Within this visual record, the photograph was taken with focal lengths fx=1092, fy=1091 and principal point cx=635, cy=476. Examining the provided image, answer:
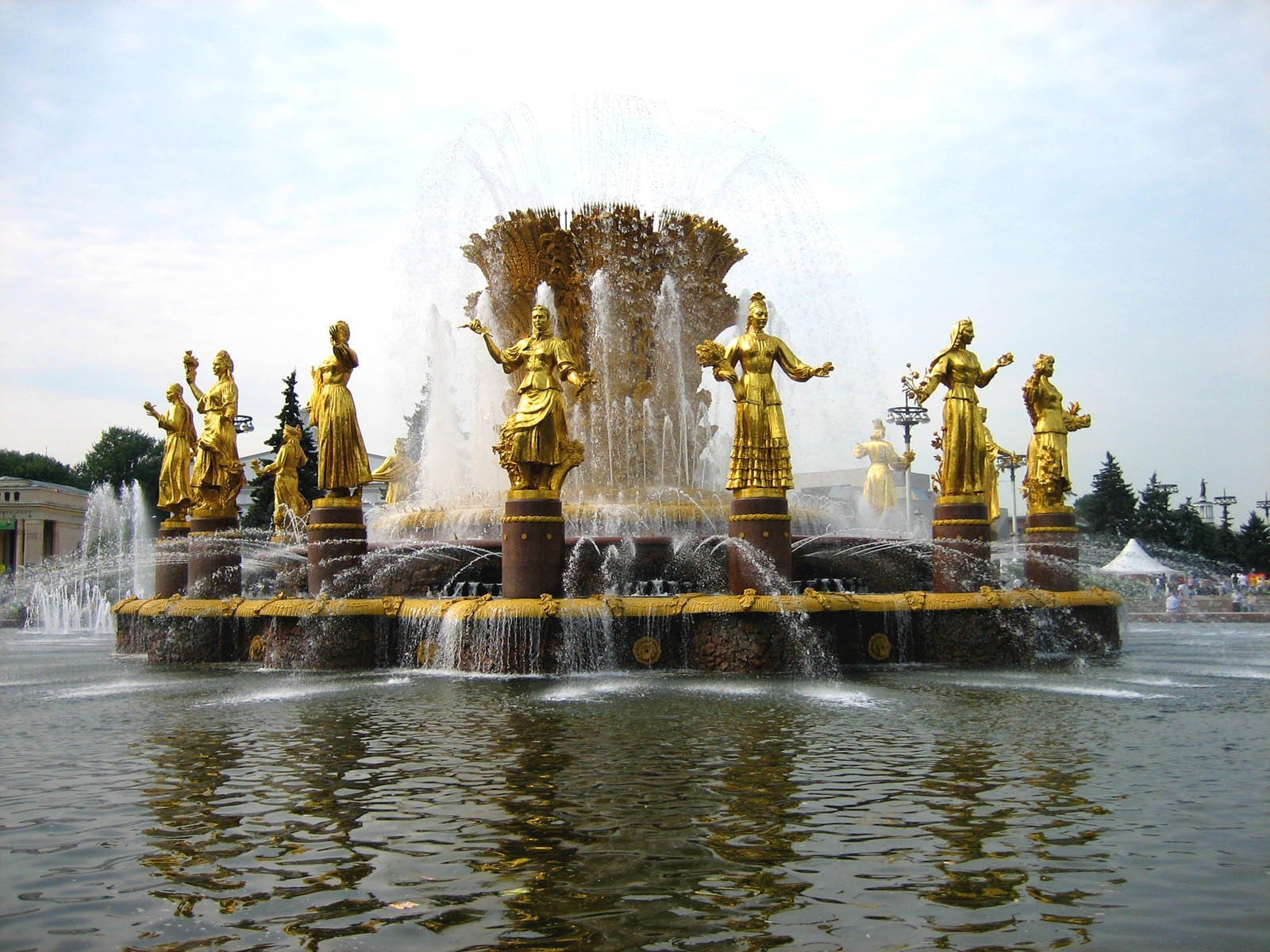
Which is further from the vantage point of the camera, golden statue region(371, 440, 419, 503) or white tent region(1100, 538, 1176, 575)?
white tent region(1100, 538, 1176, 575)

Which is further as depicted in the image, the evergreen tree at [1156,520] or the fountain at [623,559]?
the evergreen tree at [1156,520]

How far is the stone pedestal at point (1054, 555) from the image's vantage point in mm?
15758

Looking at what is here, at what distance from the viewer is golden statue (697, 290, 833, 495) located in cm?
1360

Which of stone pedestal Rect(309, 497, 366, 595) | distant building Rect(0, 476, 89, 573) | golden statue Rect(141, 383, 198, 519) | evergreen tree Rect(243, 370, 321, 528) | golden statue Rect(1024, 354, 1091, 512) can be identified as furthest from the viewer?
distant building Rect(0, 476, 89, 573)

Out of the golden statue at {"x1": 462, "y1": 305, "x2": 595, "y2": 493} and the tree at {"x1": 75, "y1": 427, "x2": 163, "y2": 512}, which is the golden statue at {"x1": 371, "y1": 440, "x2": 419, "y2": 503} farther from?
the tree at {"x1": 75, "y1": 427, "x2": 163, "y2": 512}

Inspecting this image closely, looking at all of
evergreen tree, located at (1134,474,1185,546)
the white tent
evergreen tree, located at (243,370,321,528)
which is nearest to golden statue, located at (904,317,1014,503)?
the white tent

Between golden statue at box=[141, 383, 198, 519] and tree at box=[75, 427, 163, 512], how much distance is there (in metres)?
59.5

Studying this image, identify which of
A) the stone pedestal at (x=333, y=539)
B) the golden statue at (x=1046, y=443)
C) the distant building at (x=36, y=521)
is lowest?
the stone pedestal at (x=333, y=539)

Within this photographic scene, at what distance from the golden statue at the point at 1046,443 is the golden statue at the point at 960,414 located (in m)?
1.80

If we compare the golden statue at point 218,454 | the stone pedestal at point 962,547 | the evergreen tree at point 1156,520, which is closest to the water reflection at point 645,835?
the stone pedestal at point 962,547

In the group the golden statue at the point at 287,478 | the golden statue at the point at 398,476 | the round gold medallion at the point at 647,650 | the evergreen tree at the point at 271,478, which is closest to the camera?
the round gold medallion at the point at 647,650

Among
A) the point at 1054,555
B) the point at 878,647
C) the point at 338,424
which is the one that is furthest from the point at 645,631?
the point at 1054,555

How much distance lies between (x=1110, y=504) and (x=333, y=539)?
1990 inches

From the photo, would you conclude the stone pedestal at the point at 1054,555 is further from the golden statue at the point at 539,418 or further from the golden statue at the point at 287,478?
the golden statue at the point at 287,478
